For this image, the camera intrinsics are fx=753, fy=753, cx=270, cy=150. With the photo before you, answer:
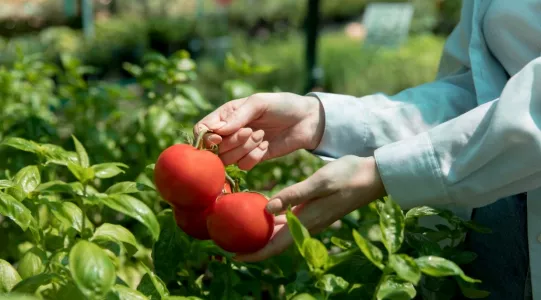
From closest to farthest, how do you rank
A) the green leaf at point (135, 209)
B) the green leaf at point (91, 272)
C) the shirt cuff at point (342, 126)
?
1. the green leaf at point (91, 272)
2. the green leaf at point (135, 209)
3. the shirt cuff at point (342, 126)

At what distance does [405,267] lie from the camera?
853mm

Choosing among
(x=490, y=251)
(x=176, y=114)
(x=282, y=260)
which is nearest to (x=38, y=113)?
(x=176, y=114)

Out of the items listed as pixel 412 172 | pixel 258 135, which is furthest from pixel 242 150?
pixel 412 172

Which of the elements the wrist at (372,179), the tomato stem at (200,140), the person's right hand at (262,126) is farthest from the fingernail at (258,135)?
the wrist at (372,179)

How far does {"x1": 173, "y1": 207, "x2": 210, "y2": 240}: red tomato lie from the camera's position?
108cm

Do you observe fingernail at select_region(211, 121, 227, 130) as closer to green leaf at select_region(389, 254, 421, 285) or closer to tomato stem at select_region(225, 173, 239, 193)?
tomato stem at select_region(225, 173, 239, 193)

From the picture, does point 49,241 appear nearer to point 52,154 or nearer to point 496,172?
point 52,154

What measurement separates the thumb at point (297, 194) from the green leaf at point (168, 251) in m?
0.19

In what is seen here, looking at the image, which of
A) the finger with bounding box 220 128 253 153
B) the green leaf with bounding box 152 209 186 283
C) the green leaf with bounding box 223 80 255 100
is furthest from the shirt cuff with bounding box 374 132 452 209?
the green leaf with bounding box 223 80 255 100

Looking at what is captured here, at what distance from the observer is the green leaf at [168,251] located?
1142 millimetres

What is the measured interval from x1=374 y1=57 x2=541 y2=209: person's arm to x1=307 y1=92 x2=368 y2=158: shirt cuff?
0.84 feet

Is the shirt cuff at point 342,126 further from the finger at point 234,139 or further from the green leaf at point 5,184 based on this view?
the green leaf at point 5,184

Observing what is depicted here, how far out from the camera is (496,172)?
105cm

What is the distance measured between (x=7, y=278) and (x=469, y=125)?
0.68m
